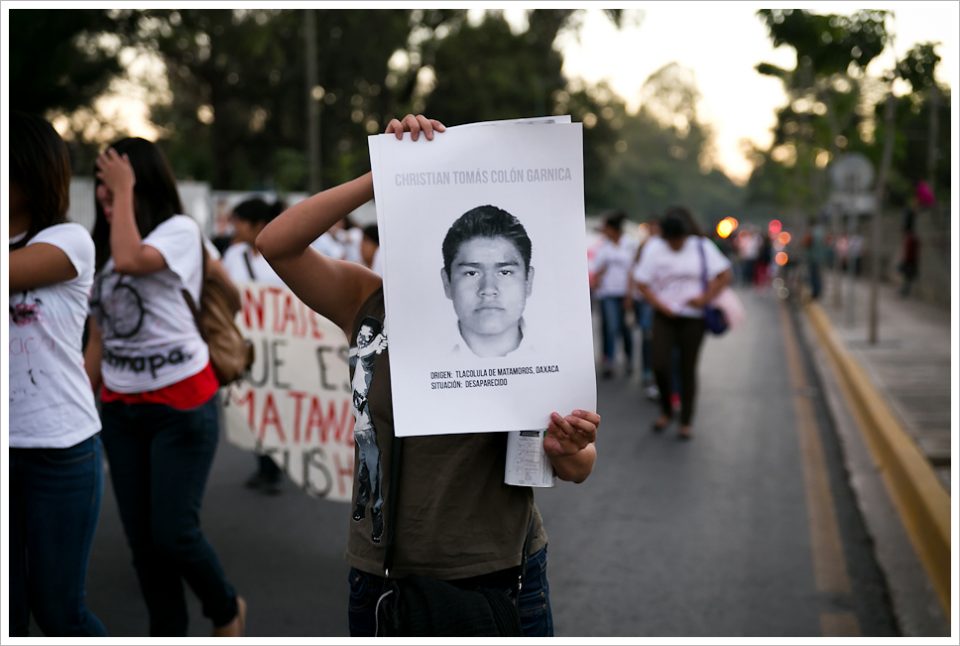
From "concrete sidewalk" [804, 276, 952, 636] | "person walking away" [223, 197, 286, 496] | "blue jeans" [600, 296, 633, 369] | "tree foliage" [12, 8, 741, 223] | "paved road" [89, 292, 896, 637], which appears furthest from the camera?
"tree foliage" [12, 8, 741, 223]

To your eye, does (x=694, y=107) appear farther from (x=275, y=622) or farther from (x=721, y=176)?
(x=275, y=622)

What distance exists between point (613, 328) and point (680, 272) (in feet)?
12.7

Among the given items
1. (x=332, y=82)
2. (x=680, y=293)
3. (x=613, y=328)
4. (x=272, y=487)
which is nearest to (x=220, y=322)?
(x=272, y=487)

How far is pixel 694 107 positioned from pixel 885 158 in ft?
500

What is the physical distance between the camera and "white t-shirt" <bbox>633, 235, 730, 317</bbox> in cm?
905

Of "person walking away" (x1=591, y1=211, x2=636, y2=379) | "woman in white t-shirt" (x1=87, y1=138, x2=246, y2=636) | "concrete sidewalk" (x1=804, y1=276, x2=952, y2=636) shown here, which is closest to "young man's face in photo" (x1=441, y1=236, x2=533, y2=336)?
"woman in white t-shirt" (x1=87, y1=138, x2=246, y2=636)

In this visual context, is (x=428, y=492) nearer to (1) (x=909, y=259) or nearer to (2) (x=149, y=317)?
(2) (x=149, y=317)

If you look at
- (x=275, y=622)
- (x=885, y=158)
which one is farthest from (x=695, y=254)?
(x=885, y=158)

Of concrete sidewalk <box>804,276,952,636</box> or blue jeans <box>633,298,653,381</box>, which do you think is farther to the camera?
blue jeans <box>633,298,653,381</box>

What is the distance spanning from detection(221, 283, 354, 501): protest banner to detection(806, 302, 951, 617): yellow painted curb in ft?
8.78

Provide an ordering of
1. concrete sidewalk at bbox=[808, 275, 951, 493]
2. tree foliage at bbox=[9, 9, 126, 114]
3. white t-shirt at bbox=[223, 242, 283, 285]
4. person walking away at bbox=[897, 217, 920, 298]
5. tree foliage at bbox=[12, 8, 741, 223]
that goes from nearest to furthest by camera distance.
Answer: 1. white t-shirt at bbox=[223, 242, 283, 285]
2. concrete sidewalk at bbox=[808, 275, 951, 493]
3. tree foliage at bbox=[9, 9, 126, 114]
4. person walking away at bbox=[897, 217, 920, 298]
5. tree foliage at bbox=[12, 8, 741, 223]

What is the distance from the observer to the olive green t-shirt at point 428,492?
262cm

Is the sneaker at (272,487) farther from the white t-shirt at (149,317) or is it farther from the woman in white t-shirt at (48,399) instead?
the woman in white t-shirt at (48,399)

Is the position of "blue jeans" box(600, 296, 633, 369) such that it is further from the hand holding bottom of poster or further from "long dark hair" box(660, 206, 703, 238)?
the hand holding bottom of poster
